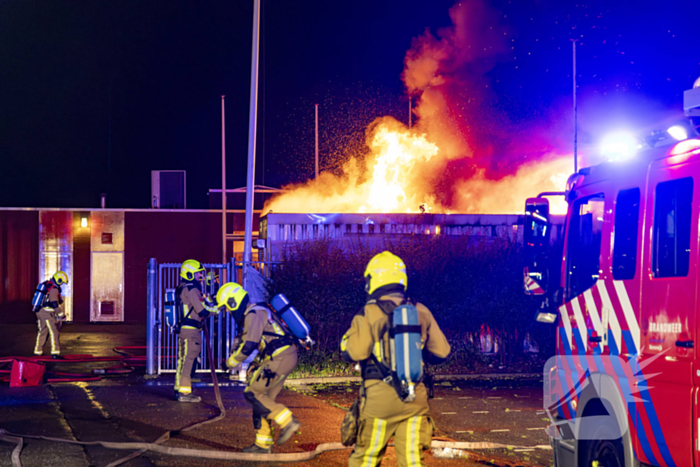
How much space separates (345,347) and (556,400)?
2038mm

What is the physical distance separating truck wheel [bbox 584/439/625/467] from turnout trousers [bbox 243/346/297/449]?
2939mm

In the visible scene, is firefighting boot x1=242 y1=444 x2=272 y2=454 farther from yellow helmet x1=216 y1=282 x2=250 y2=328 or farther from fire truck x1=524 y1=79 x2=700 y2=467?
fire truck x1=524 y1=79 x2=700 y2=467

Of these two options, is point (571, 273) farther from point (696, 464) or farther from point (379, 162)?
point (379, 162)

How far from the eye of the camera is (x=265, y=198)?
33.4 m

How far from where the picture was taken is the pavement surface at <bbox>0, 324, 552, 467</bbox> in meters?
6.77

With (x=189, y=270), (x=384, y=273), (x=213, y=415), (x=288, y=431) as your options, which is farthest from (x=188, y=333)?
(x=384, y=273)

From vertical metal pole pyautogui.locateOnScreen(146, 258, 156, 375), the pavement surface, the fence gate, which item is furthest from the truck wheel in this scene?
vertical metal pole pyautogui.locateOnScreen(146, 258, 156, 375)

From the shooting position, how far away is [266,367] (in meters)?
6.79

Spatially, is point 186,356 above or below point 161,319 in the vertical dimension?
below

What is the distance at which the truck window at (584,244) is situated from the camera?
518 centimetres

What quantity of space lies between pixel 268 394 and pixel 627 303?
3.73 metres

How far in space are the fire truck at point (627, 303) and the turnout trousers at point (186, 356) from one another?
223 inches

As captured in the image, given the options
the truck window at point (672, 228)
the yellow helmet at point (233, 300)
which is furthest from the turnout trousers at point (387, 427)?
the yellow helmet at point (233, 300)

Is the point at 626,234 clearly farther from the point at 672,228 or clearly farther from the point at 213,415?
the point at 213,415
